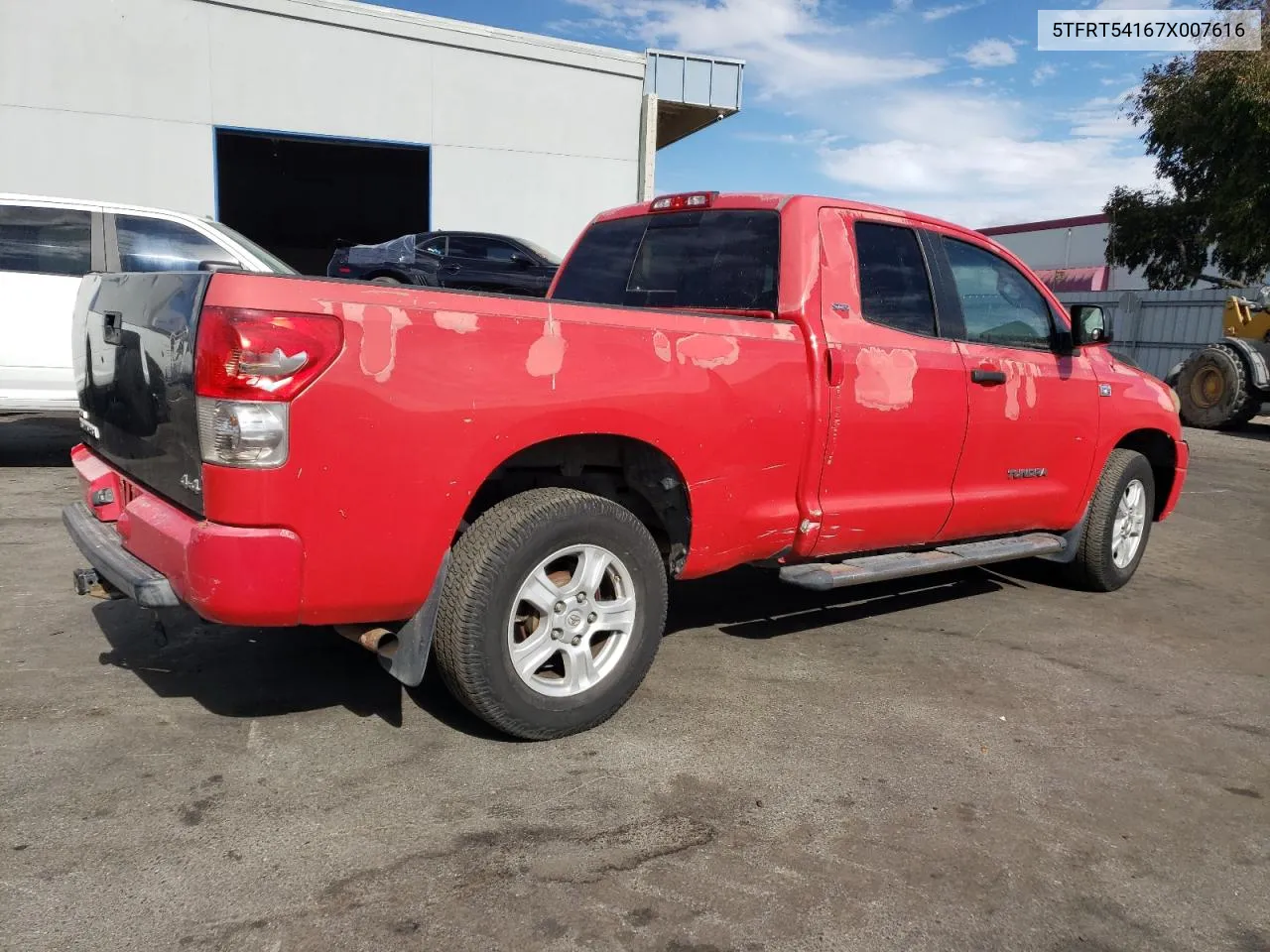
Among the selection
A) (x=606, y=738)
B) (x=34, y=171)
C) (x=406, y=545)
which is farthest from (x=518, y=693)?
(x=34, y=171)

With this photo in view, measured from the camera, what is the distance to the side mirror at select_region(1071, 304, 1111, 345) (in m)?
5.04

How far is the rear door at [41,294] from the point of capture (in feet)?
24.1

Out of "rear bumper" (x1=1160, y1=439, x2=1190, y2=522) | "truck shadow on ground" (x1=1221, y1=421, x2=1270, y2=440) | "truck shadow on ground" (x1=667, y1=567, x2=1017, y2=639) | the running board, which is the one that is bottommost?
"truck shadow on ground" (x1=667, y1=567, x2=1017, y2=639)

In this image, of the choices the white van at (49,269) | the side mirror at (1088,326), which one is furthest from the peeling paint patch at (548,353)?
the white van at (49,269)

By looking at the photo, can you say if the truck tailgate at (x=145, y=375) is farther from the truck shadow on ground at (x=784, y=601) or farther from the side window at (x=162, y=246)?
the side window at (x=162, y=246)

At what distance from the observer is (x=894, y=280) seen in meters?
4.31

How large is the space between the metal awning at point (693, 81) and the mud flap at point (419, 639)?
1753cm

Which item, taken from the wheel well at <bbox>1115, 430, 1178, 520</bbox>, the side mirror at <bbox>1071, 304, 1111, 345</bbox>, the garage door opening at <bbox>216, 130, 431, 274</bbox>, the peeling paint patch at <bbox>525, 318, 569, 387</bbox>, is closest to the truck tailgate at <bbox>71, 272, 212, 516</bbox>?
the peeling paint patch at <bbox>525, 318, 569, 387</bbox>

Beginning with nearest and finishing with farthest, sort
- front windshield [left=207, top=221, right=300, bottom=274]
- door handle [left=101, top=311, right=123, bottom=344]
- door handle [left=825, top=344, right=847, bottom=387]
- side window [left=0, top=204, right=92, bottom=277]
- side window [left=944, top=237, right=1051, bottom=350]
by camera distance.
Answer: door handle [left=101, top=311, right=123, bottom=344]
door handle [left=825, top=344, right=847, bottom=387]
side window [left=944, top=237, right=1051, bottom=350]
side window [left=0, top=204, right=92, bottom=277]
front windshield [left=207, top=221, right=300, bottom=274]

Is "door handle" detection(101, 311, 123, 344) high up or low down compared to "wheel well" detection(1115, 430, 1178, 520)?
up

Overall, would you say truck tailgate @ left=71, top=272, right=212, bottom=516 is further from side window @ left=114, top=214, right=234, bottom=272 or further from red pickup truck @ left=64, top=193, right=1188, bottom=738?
side window @ left=114, top=214, right=234, bottom=272

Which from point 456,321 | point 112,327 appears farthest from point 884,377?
point 112,327

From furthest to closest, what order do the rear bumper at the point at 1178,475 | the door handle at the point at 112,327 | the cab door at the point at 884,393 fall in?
1. the rear bumper at the point at 1178,475
2. the cab door at the point at 884,393
3. the door handle at the point at 112,327

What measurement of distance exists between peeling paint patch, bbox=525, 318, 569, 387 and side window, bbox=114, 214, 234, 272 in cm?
541
